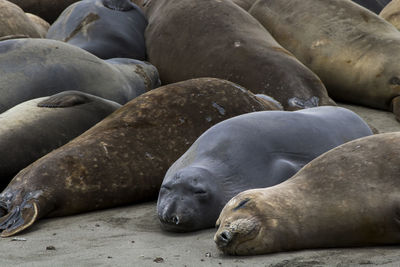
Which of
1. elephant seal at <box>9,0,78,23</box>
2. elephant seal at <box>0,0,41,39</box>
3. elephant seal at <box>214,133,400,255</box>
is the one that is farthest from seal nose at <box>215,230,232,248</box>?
elephant seal at <box>9,0,78,23</box>

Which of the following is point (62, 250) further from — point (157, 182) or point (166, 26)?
point (166, 26)

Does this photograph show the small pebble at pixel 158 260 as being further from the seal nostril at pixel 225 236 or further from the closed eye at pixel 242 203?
the closed eye at pixel 242 203

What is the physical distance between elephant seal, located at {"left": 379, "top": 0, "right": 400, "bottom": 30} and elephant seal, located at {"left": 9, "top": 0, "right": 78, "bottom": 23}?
3.41m

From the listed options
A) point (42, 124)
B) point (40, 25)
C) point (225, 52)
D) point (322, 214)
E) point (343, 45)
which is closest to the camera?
point (322, 214)

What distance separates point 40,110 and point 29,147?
35cm

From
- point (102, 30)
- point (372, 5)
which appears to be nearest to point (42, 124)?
point (102, 30)

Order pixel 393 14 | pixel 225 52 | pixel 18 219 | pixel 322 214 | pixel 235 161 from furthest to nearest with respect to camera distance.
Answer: pixel 393 14, pixel 225 52, pixel 18 219, pixel 235 161, pixel 322 214

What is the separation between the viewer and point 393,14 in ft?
29.5

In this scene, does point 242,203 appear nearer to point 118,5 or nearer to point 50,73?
point 50,73

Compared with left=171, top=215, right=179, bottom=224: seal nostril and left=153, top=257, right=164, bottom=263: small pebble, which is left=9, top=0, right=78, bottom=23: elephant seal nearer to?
left=171, top=215, right=179, bottom=224: seal nostril

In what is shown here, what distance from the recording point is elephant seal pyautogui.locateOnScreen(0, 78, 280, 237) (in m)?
4.43

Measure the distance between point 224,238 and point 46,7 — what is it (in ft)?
22.2

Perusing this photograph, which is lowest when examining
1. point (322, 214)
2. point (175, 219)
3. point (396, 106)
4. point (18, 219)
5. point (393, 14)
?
point (393, 14)

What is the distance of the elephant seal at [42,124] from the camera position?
4922 mm
